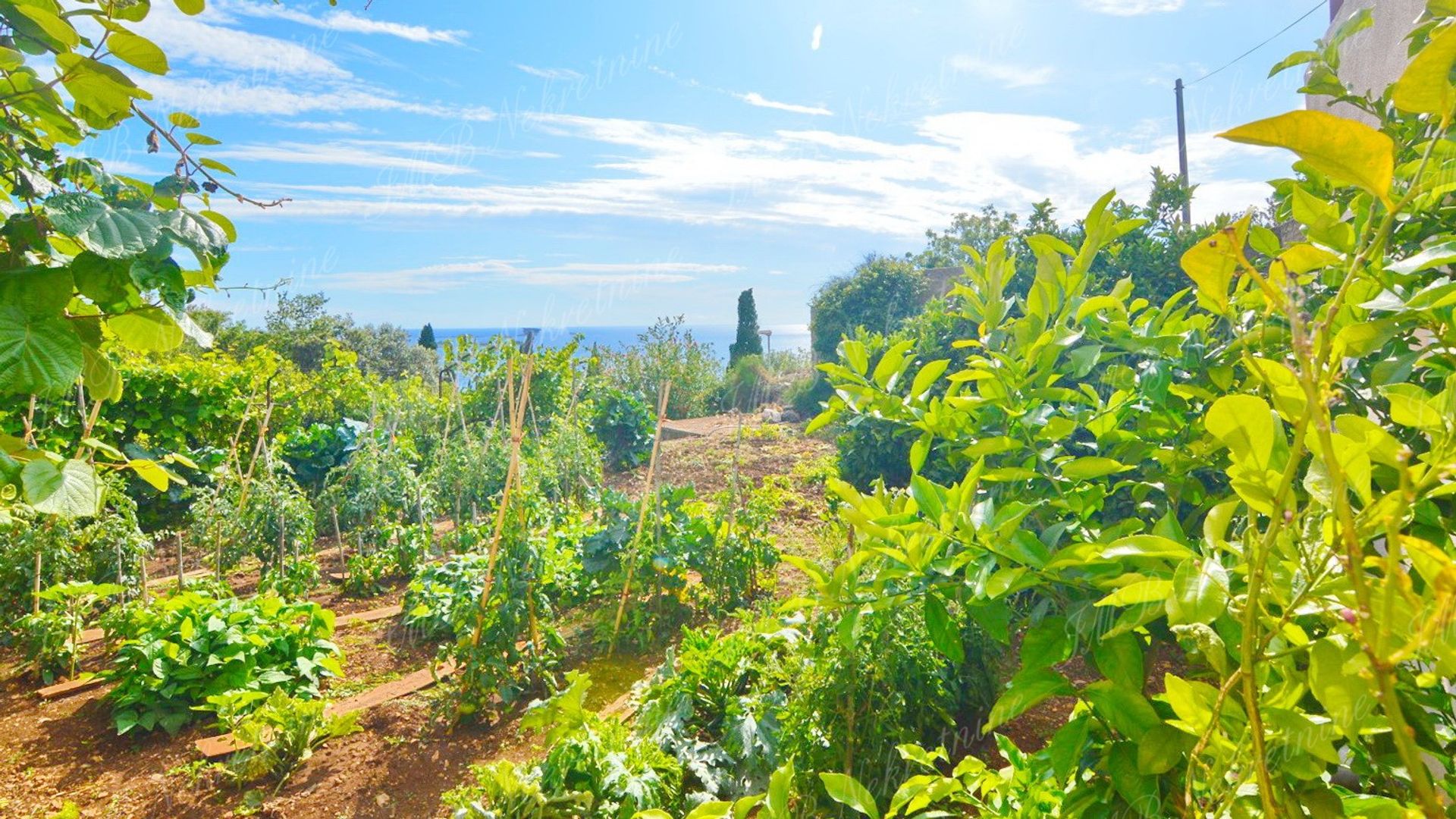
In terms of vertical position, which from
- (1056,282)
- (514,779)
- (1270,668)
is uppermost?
(1056,282)

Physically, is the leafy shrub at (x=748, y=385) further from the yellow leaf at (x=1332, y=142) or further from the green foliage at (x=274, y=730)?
the yellow leaf at (x=1332, y=142)

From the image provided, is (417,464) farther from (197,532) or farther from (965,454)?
(965,454)

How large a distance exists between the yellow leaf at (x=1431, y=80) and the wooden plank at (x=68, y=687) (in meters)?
4.81

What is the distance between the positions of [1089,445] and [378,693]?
3.52 m

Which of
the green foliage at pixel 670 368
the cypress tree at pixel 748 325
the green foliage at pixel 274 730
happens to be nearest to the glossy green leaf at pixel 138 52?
the green foliage at pixel 274 730

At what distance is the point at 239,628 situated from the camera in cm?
356

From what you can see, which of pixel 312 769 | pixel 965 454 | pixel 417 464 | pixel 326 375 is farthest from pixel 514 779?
pixel 326 375

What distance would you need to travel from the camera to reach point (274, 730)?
308cm

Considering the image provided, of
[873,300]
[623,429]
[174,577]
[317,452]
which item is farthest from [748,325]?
[174,577]

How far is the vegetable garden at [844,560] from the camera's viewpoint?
559 millimetres

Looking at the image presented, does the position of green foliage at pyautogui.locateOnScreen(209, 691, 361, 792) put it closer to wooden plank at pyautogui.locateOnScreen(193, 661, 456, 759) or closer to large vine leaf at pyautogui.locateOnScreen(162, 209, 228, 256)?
wooden plank at pyautogui.locateOnScreen(193, 661, 456, 759)

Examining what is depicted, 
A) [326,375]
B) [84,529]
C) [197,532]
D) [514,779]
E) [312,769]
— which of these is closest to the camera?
[514,779]

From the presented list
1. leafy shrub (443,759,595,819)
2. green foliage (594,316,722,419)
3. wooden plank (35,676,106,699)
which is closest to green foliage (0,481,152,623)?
wooden plank (35,676,106,699)

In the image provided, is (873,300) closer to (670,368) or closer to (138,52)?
(670,368)
